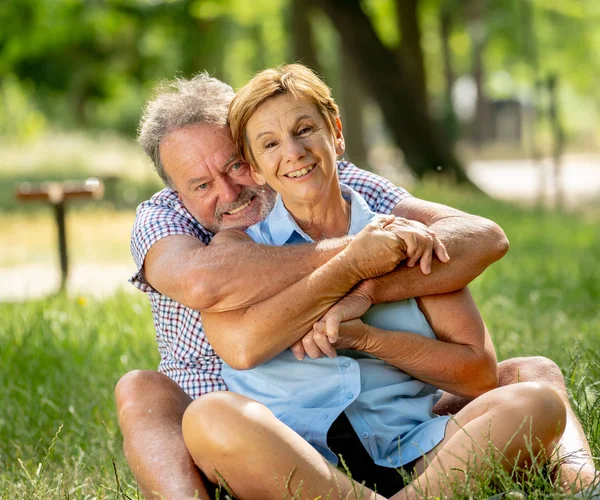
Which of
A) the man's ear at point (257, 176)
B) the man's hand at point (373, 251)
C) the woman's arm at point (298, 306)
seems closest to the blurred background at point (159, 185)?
the woman's arm at point (298, 306)

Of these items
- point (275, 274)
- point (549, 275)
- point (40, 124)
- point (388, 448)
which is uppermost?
point (275, 274)

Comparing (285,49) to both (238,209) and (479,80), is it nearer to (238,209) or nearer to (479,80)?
(479,80)

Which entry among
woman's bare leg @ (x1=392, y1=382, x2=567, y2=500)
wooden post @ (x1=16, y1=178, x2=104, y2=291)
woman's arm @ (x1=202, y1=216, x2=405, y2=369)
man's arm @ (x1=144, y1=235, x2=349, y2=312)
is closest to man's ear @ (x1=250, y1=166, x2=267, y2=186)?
man's arm @ (x1=144, y1=235, x2=349, y2=312)

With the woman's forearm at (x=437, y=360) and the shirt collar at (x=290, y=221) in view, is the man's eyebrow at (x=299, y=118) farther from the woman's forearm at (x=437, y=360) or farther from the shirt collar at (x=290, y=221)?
the woman's forearm at (x=437, y=360)

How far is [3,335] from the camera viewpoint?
232 inches

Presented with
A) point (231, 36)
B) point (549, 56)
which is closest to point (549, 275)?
point (549, 56)

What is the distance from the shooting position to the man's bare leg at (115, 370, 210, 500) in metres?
3.05

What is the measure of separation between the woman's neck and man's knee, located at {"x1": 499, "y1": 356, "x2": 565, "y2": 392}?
0.80 meters

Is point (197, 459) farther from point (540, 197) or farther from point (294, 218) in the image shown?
point (540, 197)

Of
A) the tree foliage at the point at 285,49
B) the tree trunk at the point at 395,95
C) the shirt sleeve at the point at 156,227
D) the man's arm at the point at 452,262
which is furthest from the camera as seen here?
the tree foliage at the point at 285,49

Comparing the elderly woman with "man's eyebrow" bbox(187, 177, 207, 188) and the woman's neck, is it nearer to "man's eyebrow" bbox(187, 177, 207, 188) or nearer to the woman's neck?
the woman's neck

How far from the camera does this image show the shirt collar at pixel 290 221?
342cm

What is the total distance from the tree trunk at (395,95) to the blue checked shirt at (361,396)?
11749 mm

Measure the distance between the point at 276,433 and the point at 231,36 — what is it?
26.4 metres
